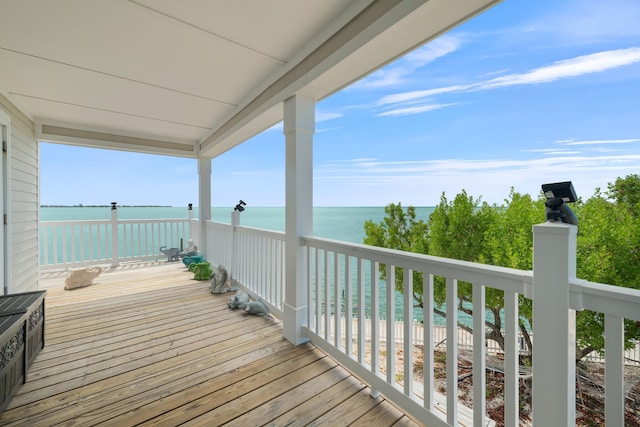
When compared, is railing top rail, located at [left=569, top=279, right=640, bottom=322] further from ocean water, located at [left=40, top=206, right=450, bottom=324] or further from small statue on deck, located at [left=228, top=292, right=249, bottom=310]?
ocean water, located at [left=40, top=206, right=450, bottom=324]

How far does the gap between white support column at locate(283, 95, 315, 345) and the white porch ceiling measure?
0.20 metres

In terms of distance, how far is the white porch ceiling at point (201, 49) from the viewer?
1.61m

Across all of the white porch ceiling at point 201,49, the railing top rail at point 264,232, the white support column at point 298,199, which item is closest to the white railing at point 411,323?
the white support column at point 298,199

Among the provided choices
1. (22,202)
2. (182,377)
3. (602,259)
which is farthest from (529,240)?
(22,202)

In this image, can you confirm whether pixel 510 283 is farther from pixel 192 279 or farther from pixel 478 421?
pixel 192 279

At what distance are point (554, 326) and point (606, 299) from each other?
0.57 ft

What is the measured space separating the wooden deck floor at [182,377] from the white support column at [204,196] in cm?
223

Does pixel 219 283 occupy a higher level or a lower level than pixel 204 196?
lower

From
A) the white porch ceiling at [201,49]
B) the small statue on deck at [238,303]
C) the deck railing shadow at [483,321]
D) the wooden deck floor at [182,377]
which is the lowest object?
the wooden deck floor at [182,377]

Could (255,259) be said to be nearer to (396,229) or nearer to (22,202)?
(22,202)

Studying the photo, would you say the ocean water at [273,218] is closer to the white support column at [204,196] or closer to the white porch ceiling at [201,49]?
the white support column at [204,196]

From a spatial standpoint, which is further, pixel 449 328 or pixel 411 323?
pixel 411 323

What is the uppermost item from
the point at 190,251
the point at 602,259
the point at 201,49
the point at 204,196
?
the point at 201,49

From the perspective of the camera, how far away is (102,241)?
5660 mm
